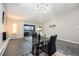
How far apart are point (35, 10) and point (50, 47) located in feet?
2.62

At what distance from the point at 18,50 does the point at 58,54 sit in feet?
2.46

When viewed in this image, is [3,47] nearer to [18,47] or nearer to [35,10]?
[18,47]

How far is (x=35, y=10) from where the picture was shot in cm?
157

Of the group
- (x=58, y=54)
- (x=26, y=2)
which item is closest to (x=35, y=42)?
(x=58, y=54)

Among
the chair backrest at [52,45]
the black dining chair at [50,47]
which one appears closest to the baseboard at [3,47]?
the black dining chair at [50,47]

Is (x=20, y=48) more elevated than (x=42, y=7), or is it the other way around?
(x=42, y=7)

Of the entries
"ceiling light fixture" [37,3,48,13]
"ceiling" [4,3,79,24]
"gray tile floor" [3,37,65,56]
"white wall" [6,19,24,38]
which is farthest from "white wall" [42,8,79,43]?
"white wall" [6,19,24,38]

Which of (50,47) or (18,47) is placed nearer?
(18,47)

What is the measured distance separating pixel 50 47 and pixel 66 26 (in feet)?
1.73

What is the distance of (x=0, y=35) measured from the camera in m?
1.52

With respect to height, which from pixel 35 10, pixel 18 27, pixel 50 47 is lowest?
pixel 50 47

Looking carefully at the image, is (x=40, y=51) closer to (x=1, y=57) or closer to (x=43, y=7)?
(x=1, y=57)

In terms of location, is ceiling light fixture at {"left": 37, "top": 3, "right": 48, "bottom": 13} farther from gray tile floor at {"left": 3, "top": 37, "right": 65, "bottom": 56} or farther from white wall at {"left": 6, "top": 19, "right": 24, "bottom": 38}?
gray tile floor at {"left": 3, "top": 37, "right": 65, "bottom": 56}

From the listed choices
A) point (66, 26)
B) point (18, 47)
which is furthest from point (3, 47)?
point (66, 26)
